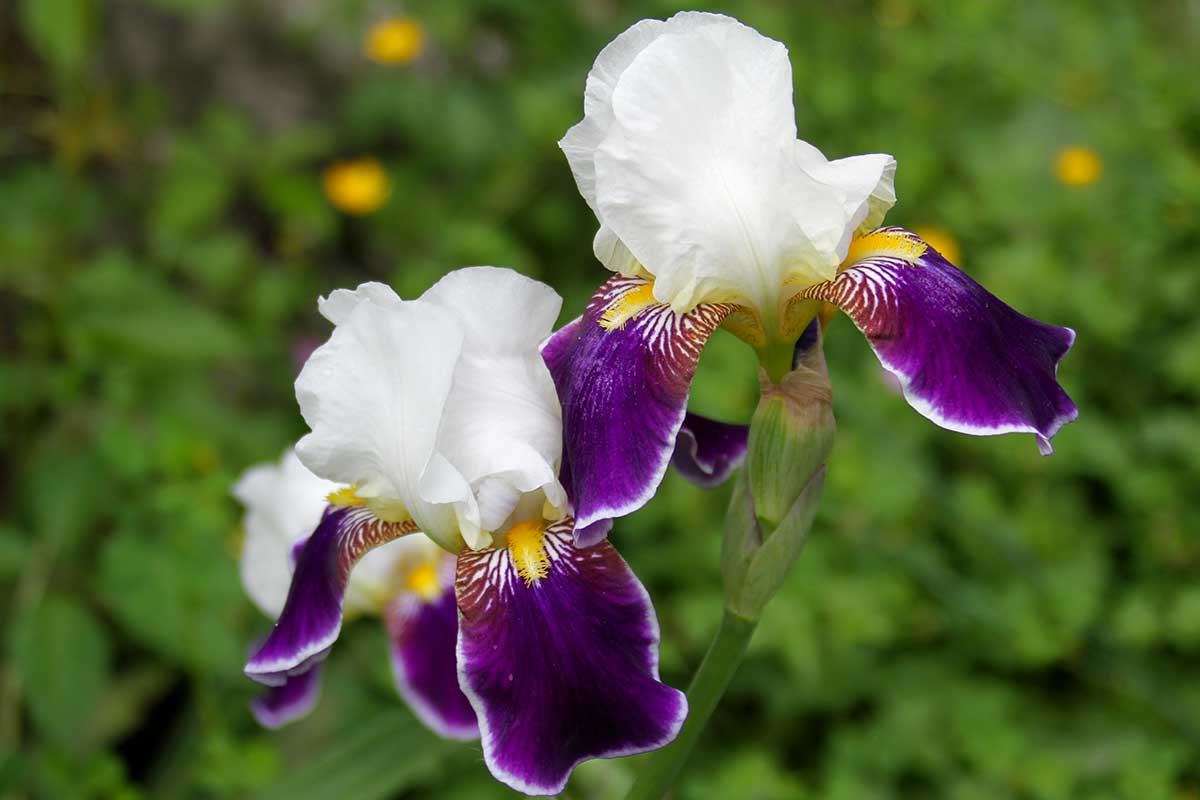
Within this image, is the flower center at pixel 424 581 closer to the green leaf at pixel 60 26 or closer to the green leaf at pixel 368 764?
the green leaf at pixel 368 764

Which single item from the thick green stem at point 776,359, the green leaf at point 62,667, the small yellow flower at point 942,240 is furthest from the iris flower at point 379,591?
the small yellow flower at point 942,240

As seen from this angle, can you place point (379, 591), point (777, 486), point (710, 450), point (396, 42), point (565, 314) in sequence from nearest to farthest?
point (777, 486), point (710, 450), point (379, 591), point (565, 314), point (396, 42)

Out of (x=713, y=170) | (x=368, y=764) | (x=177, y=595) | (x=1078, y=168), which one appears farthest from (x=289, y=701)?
(x=1078, y=168)

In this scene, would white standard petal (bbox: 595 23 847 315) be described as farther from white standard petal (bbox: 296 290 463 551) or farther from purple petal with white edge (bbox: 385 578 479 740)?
purple petal with white edge (bbox: 385 578 479 740)

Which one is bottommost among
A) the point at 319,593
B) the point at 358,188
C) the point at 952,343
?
the point at 358,188

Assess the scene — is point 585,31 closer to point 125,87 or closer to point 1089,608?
point 125,87

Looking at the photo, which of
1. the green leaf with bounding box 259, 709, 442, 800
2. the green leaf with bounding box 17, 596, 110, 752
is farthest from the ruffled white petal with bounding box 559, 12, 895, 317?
the green leaf with bounding box 17, 596, 110, 752

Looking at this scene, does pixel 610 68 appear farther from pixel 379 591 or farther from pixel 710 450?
pixel 379 591

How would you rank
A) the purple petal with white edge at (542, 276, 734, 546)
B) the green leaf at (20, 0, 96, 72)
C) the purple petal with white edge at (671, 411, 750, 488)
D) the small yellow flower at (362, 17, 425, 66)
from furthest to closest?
the small yellow flower at (362, 17, 425, 66)
the green leaf at (20, 0, 96, 72)
the purple petal with white edge at (671, 411, 750, 488)
the purple petal with white edge at (542, 276, 734, 546)
